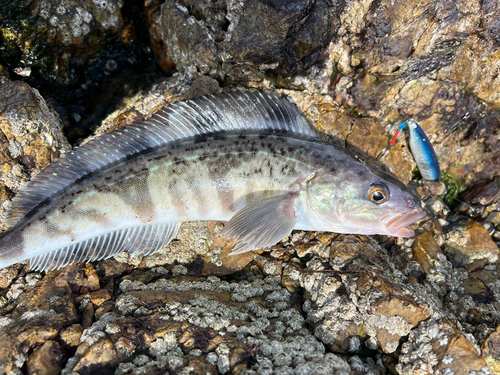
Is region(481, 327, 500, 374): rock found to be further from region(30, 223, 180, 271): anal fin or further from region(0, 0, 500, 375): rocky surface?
region(30, 223, 180, 271): anal fin

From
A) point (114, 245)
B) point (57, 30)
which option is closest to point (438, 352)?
point (114, 245)

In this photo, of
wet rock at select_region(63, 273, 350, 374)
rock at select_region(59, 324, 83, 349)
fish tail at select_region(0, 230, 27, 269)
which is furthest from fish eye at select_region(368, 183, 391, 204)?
fish tail at select_region(0, 230, 27, 269)

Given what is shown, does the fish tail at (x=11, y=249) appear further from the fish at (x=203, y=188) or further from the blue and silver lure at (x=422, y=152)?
the blue and silver lure at (x=422, y=152)

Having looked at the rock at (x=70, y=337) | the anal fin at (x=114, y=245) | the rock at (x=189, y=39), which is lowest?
the rock at (x=70, y=337)

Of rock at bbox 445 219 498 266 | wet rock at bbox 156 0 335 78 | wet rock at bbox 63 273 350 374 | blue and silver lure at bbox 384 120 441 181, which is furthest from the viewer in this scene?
blue and silver lure at bbox 384 120 441 181

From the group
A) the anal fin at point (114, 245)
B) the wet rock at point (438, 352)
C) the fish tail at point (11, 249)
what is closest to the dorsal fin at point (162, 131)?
the fish tail at point (11, 249)

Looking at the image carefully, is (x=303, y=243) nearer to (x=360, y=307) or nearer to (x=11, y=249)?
(x=360, y=307)
